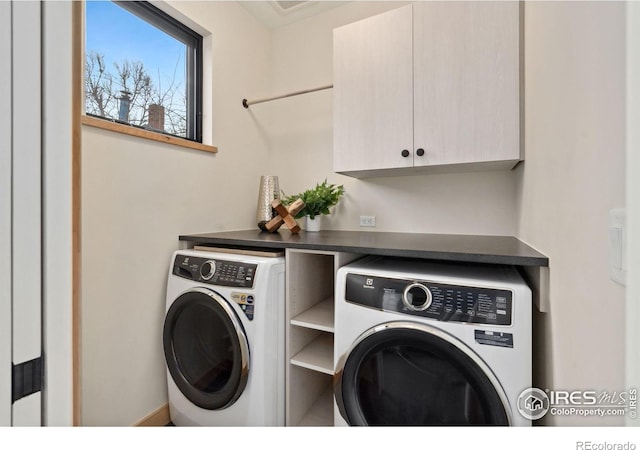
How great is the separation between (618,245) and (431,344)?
63cm

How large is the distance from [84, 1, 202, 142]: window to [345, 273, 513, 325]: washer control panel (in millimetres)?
1480

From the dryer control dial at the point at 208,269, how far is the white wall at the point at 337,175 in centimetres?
100

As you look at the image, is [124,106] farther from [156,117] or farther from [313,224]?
[313,224]

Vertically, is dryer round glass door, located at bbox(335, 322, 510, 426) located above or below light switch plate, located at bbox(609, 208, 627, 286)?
below

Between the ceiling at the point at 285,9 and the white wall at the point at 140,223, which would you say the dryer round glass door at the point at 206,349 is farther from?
the ceiling at the point at 285,9

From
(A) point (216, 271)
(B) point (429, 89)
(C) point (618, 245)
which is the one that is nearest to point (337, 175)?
(B) point (429, 89)

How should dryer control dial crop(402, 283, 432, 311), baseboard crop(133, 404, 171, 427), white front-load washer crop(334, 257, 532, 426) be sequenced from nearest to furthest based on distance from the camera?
white front-load washer crop(334, 257, 532, 426)
dryer control dial crop(402, 283, 432, 311)
baseboard crop(133, 404, 171, 427)

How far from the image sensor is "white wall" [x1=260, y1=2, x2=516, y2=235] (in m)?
1.70

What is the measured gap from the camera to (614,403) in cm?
47

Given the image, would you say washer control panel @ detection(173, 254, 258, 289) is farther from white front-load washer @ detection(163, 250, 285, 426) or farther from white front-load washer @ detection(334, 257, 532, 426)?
white front-load washer @ detection(334, 257, 532, 426)

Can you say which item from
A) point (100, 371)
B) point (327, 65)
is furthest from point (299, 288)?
point (327, 65)
